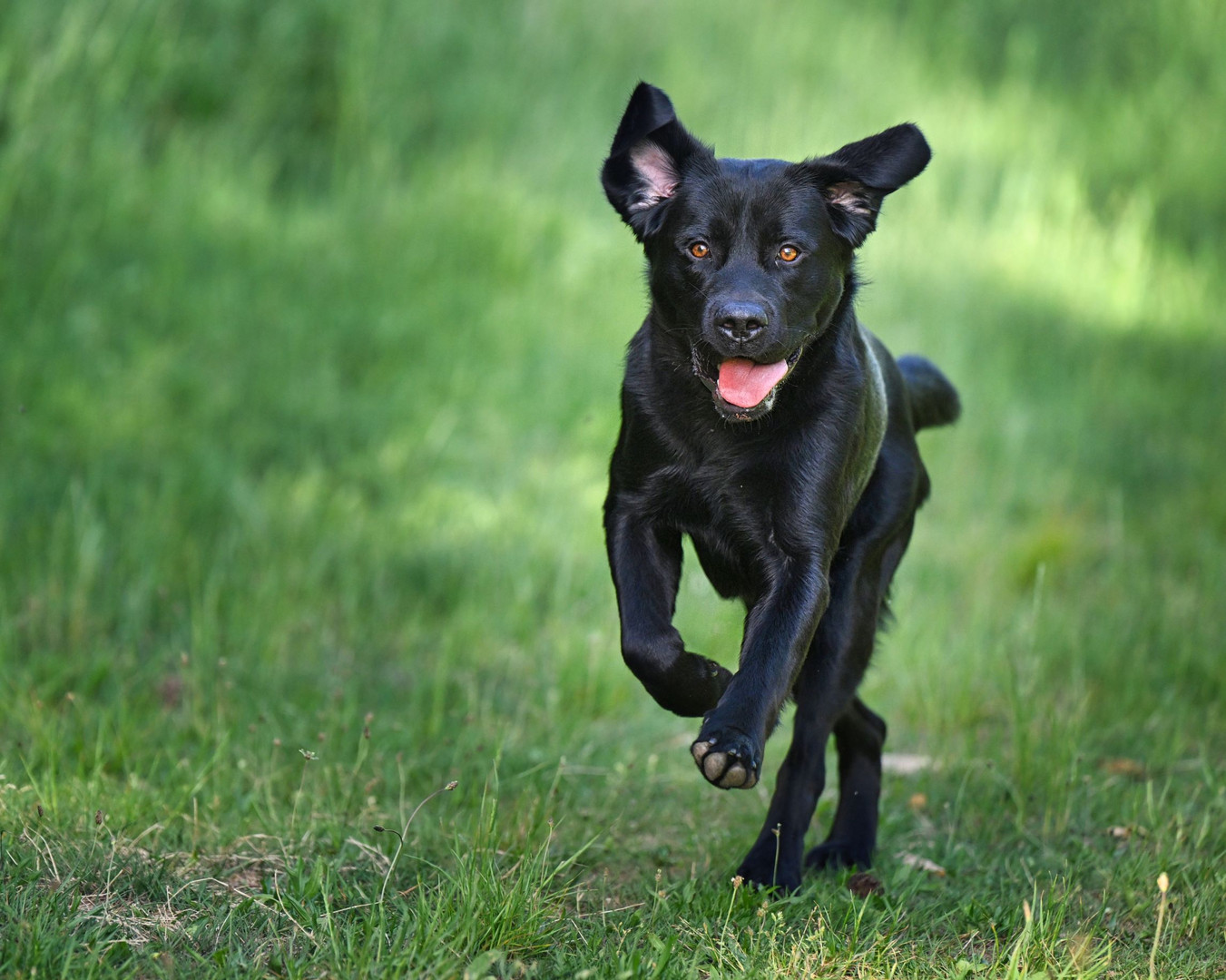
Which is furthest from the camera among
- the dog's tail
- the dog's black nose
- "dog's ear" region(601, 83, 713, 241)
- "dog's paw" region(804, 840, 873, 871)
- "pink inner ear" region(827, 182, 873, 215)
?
the dog's tail

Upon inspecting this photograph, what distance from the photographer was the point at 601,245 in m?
9.01

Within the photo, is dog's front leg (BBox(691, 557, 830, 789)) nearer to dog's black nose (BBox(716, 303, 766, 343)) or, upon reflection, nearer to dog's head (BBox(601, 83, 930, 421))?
dog's head (BBox(601, 83, 930, 421))

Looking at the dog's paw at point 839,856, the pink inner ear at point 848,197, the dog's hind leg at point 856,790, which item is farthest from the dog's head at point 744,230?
the dog's paw at point 839,856

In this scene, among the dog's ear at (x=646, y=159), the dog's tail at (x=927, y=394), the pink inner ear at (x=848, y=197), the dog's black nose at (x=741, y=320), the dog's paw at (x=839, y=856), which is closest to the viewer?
the dog's black nose at (x=741, y=320)

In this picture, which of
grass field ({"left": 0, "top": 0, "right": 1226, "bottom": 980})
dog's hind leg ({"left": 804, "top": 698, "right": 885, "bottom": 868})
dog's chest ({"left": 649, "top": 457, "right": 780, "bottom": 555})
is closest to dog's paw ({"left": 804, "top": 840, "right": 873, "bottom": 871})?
dog's hind leg ({"left": 804, "top": 698, "right": 885, "bottom": 868})

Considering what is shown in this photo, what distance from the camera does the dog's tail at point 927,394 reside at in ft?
14.5

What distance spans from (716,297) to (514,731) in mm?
2219

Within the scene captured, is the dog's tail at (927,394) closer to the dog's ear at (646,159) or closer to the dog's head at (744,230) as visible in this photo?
the dog's head at (744,230)

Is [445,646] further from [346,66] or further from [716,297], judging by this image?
[346,66]

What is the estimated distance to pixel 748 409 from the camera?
3227mm

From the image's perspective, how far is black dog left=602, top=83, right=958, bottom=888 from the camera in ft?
10.6

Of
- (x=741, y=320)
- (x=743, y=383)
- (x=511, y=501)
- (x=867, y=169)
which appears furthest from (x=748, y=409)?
(x=511, y=501)

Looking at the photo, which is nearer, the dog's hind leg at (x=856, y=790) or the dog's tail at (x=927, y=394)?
the dog's hind leg at (x=856, y=790)

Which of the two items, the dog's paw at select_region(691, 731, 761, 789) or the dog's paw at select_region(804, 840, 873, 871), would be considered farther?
the dog's paw at select_region(804, 840, 873, 871)
